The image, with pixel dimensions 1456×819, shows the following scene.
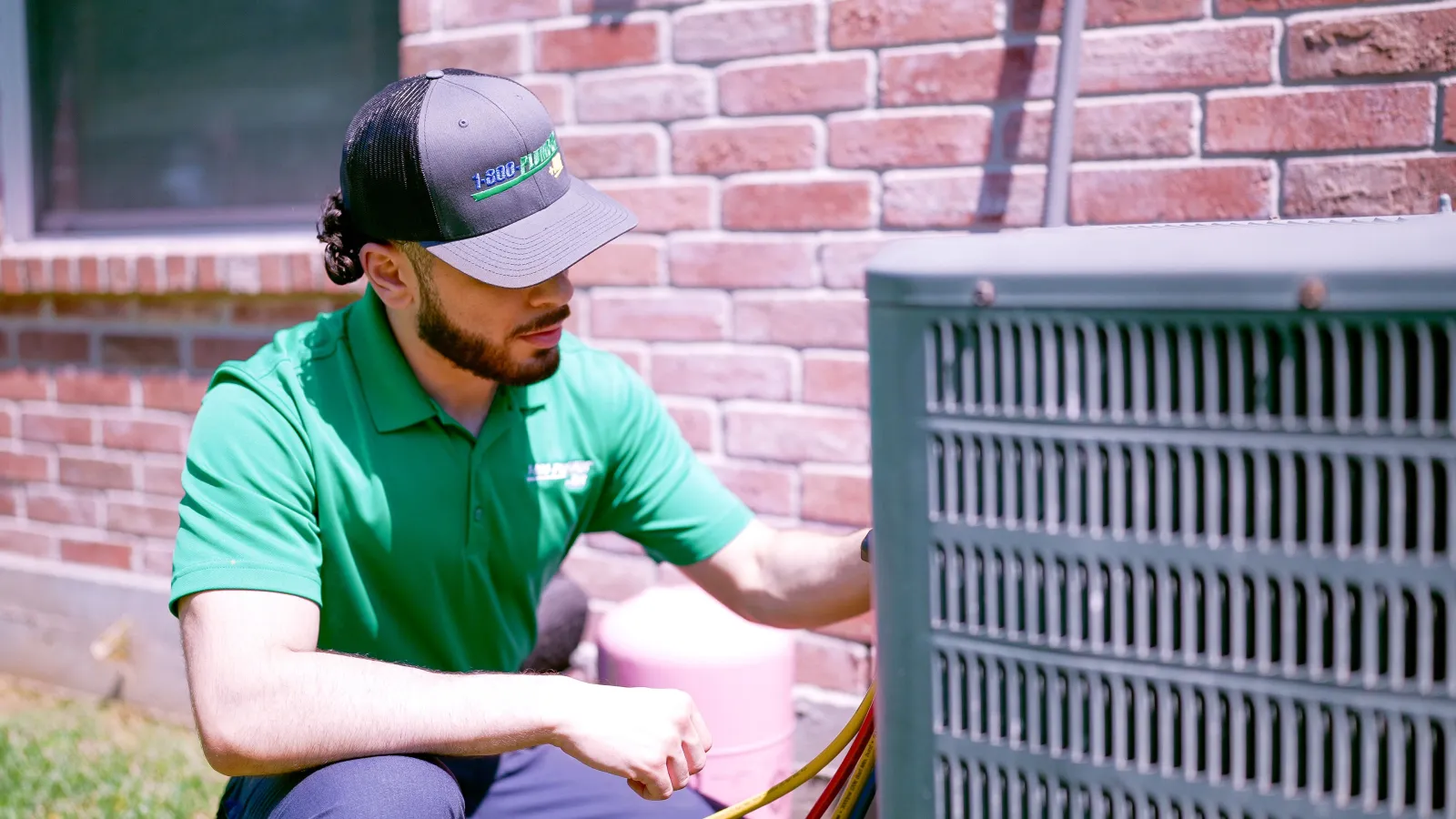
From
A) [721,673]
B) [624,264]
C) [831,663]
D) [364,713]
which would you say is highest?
[624,264]

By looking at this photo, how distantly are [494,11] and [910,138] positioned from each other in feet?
3.11

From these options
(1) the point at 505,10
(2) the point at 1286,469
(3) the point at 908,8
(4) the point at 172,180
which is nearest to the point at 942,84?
(3) the point at 908,8

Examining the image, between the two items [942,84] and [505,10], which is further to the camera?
[505,10]

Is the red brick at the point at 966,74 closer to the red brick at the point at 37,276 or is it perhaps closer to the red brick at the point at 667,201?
the red brick at the point at 667,201

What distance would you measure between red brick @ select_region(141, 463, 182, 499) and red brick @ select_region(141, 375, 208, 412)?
15 centimetres

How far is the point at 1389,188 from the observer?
1770mm

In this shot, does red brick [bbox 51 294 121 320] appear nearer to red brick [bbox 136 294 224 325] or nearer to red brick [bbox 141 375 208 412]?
red brick [bbox 136 294 224 325]

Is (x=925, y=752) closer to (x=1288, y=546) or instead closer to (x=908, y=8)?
(x=1288, y=546)

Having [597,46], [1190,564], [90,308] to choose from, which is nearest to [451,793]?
[1190,564]

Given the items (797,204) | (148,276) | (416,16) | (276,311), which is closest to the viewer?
(797,204)

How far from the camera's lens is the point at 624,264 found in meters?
2.38

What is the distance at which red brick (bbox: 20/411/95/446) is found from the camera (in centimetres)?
308

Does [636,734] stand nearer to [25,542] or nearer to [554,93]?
[554,93]

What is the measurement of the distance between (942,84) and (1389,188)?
719 millimetres
